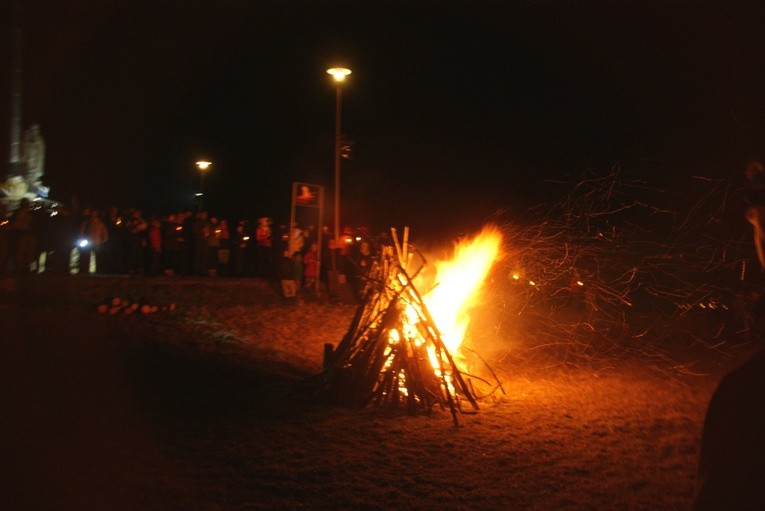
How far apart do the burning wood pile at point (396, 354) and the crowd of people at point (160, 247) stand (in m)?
5.43

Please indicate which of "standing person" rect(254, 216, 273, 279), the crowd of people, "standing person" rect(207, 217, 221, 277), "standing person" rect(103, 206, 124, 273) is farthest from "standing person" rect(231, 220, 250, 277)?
"standing person" rect(103, 206, 124, 273)

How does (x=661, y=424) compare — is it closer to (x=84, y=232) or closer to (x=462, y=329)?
(x=462, y=329)

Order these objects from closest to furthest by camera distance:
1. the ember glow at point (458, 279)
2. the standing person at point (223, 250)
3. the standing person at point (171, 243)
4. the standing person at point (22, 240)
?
the ember glow at point (458, 279), the standing person at point (22, 240), the standing person at point (171, 243), the standing person at point (223, 250)

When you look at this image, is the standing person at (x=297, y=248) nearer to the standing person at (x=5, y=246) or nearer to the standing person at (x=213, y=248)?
the standing person at (x=213, y=248)

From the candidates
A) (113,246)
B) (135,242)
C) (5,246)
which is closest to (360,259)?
(135,242)

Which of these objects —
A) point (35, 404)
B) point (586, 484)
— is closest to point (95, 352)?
point (35, 404)

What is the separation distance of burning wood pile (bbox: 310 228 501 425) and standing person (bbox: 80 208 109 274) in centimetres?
810

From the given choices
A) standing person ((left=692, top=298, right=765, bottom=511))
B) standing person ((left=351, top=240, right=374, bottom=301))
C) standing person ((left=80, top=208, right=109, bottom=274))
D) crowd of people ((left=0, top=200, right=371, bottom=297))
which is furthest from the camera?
standing person ((left=351, top=240, right=374, bottom=301))

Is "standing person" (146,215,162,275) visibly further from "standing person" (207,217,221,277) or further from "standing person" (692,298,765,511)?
"standing person" (692,298,765,511)

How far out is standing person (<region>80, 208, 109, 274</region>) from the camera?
46.3 ft

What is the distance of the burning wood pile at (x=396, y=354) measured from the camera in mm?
7699

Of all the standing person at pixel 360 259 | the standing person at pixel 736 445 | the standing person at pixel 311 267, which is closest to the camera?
the standing person at pixel 736 445

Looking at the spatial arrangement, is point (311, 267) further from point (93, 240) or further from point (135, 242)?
point (93, 240)

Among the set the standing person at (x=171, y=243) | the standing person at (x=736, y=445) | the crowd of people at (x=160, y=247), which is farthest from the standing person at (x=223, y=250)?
the standing person at (x=736, y=445)
